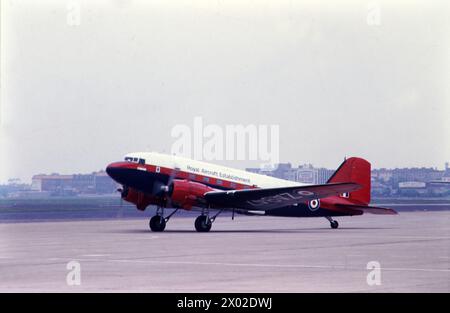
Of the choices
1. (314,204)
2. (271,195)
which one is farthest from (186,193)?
A: (314,204)

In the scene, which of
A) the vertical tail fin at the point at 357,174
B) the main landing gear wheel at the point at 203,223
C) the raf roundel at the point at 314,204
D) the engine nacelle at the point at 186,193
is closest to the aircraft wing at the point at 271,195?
the engine nacelle at the point at 186,193

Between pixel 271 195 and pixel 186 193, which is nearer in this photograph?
pixel 186 193

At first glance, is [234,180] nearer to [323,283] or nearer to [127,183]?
[127,183]

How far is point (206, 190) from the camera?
45.0 meters

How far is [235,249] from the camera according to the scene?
32.7m

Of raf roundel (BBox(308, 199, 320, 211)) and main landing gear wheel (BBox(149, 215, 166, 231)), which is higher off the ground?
raf roundel (BBox(308, 199, 320, 211))

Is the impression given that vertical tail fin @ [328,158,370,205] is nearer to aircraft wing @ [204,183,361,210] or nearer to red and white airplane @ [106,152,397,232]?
red and white airplane @ [106,152,397,232]

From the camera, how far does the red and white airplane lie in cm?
4412

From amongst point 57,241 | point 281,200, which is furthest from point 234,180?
point 57,241

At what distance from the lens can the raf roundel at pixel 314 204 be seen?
160ft

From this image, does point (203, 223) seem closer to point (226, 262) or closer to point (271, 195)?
point (271, 195)

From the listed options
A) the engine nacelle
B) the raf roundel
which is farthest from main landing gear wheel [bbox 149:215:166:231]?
the raf roundel

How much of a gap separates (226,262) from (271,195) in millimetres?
18390
